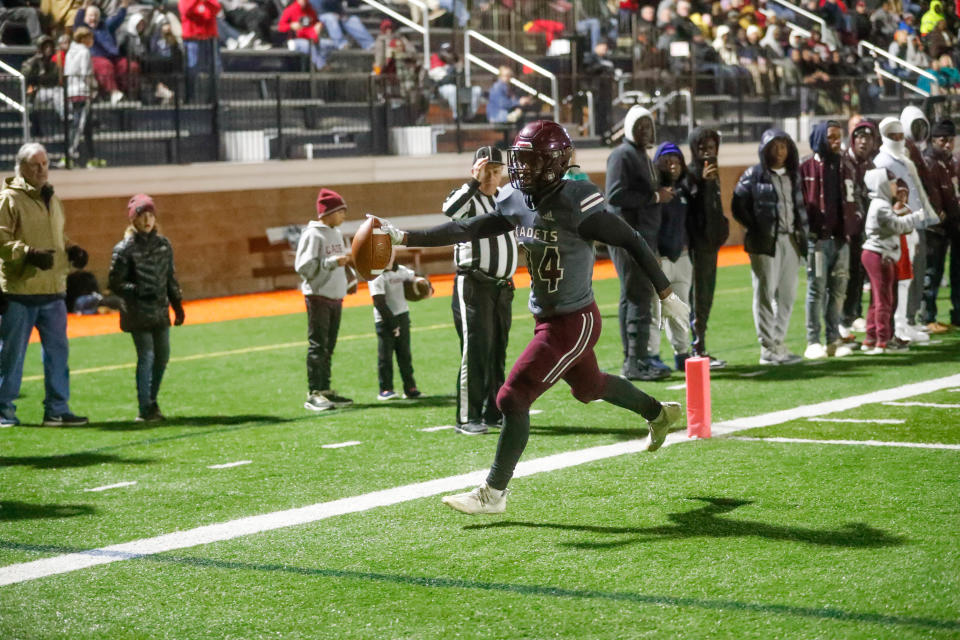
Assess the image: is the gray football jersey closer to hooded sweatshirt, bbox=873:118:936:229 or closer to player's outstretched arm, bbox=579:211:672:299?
player's outstretched arm, bbox=579:211:672:299

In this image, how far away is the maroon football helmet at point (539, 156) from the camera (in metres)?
6.60

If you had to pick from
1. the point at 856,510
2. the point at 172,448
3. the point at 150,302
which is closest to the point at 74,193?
the point at 150,302

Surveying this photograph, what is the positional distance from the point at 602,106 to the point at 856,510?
1867cm

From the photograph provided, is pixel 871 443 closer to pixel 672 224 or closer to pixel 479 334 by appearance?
pixel 479 334

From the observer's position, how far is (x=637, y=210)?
35.6 ft

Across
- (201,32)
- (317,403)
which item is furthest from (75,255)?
(201,32)

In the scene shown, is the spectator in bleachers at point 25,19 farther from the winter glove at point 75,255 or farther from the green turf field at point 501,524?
the green turf field at point 501,524

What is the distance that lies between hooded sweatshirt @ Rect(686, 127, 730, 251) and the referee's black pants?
109 inches

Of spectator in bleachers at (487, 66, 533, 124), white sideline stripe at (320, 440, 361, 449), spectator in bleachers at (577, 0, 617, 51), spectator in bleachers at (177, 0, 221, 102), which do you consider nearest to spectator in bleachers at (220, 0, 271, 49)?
spectator in bleachers at (177, 0, 221, 102)

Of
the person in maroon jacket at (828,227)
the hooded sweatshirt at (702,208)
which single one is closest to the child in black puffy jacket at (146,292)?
the hooded sweatshirt at (702,208)

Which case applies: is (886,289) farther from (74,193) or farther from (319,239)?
(74,193)

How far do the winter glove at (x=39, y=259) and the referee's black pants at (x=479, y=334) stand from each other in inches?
120

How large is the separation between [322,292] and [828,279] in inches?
179

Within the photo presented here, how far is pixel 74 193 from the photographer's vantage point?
1814 cm
